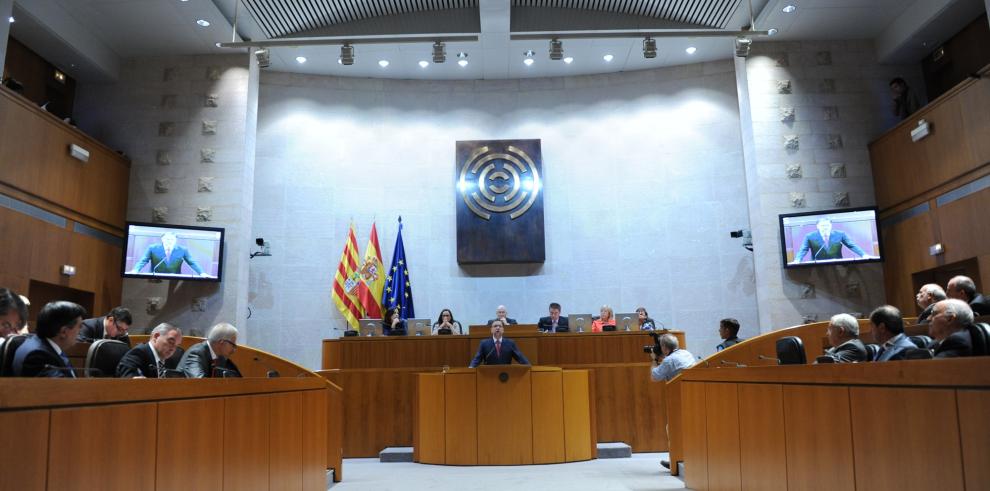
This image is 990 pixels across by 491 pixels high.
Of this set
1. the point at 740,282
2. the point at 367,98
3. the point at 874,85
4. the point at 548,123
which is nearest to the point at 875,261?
the point at 740,282

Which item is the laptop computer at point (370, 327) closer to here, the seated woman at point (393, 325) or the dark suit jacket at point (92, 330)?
the seated woman at point (393, 325)

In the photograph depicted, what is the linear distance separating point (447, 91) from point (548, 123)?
1.75 meters

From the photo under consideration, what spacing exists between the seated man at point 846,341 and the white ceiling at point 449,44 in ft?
21.7

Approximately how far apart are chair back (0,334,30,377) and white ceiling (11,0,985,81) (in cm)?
754

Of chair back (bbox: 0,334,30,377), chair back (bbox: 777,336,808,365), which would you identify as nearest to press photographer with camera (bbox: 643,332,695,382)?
chair back (bbox: 777,336,808,365)

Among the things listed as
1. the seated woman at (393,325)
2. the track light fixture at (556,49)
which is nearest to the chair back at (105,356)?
the seated woman at (393,325)

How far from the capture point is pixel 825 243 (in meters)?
9.43

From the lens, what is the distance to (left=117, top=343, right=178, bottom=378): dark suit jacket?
362 cm

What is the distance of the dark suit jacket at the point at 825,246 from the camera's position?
9336mm

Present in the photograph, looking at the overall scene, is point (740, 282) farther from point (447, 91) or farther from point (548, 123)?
point (447, 91)

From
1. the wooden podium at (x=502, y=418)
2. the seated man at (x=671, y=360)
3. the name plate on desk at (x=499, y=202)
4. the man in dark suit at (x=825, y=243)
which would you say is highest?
the name plate on desk at (x=499, y=202)

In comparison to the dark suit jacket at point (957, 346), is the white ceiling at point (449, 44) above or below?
above

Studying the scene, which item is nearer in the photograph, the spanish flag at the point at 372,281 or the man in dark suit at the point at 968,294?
the man in dark suit at the point at 968,294

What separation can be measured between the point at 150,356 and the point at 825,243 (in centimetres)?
837
